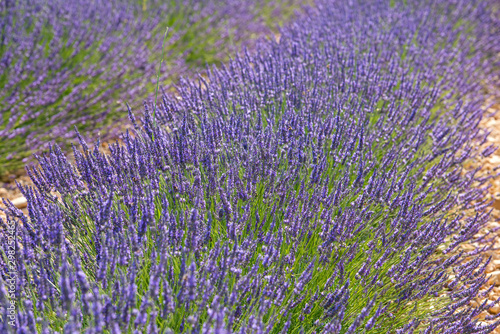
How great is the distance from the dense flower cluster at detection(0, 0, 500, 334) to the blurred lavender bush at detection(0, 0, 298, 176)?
1368 millimetres

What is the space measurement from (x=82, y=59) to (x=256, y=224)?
Answer: 2.88 m

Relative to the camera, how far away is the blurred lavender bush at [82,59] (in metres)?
3.28

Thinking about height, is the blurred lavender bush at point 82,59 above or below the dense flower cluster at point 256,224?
above

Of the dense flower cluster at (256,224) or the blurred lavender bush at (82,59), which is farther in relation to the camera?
the blurred lavender bush at (82,59)

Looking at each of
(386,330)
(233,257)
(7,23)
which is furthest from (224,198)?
(7,23)

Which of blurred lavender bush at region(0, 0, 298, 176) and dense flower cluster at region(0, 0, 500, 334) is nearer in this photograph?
dense flower cluster at region(0, 0, 500, 334)

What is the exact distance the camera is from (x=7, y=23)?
3.64m

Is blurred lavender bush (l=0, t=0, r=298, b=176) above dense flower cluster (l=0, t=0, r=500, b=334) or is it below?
above

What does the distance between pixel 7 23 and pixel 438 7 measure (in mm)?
4312

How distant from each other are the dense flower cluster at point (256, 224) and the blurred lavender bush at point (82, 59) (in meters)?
1.37

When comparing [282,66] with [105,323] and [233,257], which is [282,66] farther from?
[105,323]

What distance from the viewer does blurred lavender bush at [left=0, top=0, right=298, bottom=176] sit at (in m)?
3.28

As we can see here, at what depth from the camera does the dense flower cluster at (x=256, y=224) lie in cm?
135

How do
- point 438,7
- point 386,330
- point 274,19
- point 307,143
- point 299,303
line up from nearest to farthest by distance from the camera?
point 299,303 < point 386,330 < point 307,143 < point 438,7 < point 274,19
